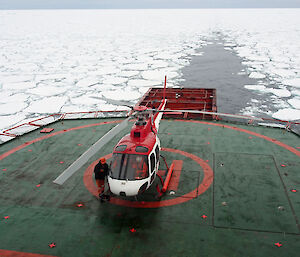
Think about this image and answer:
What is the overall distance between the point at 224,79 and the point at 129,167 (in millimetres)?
41381

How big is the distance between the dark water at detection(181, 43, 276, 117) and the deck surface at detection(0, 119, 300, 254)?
1840cm

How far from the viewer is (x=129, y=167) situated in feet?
30.9

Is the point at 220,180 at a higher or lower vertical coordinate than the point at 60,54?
higher

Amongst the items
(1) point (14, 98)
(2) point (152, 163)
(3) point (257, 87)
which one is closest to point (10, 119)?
(1) point (14, 98)

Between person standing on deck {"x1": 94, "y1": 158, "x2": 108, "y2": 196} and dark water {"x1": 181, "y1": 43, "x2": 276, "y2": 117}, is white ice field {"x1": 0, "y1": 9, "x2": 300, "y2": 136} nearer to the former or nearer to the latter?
dark water {"x1": 181, "y1": 43, "x2": 276, "y2": 117}

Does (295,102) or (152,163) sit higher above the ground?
(152,163)

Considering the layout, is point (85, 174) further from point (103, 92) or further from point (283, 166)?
point (103, 92)

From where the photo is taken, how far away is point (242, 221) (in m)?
9.17

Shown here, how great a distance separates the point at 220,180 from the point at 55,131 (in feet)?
40.4

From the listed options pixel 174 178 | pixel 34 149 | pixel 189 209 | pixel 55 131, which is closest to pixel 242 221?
pixel 189 209

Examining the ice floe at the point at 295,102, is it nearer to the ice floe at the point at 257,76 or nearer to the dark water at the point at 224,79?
the dark water at the point at 224,79

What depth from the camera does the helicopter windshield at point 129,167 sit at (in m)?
9.27

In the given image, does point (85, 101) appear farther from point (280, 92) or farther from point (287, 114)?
point (280, 92)

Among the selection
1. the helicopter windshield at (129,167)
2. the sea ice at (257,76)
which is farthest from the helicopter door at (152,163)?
the sea ice at (257,76)
